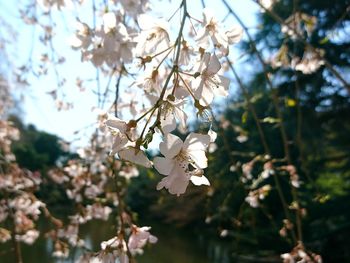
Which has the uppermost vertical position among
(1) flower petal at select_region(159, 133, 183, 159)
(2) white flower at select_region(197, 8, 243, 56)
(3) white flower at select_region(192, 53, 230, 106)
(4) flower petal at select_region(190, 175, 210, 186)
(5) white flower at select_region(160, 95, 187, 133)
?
(2) white flower at select_region(197, 8, 243, 56)

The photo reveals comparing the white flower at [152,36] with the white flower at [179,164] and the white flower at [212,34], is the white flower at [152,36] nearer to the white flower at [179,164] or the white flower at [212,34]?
the white flower at [212,34]

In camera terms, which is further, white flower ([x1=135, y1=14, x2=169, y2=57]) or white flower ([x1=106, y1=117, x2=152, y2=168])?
white flower ([x1=135, y1=14, x2=169, y2=57])

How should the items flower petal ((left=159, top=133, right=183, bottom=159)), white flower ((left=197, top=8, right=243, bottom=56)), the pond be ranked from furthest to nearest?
the pond < white flower ((left=197, top=8, right=243, bottom=56)) < flower petal ((left=159, top=133, right=183, bottom=159))

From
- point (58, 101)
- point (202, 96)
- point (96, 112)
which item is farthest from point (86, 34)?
point (58, 101)

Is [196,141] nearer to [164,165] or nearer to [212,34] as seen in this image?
[164,165]

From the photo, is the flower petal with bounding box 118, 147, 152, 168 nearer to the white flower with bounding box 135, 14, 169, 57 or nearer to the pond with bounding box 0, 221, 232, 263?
the white flower with bounding box 135, 14, 169, 57

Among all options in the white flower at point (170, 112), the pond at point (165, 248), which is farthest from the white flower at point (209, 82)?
the pond at point (165, 248)

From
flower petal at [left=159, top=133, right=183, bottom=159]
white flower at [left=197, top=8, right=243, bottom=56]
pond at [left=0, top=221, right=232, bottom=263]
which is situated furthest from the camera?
pond at [left=0, top=221, right=232, bottom=263]

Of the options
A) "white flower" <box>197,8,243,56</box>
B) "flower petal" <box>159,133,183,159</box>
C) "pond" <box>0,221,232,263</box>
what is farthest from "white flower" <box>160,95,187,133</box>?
"pond" <box>0,221,232,263</box>
